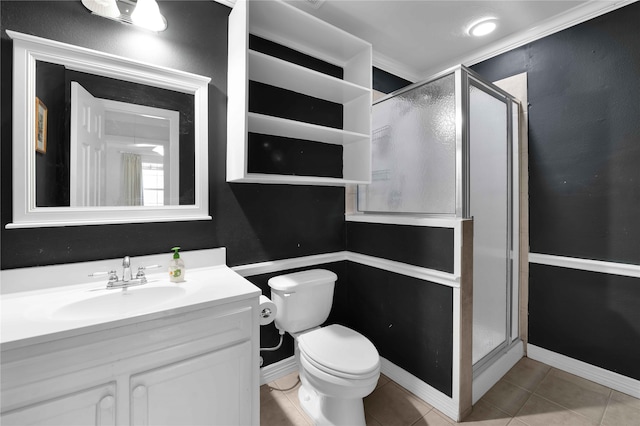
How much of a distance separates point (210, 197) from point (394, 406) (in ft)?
5.34

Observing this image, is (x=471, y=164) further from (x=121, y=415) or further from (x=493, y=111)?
(x=121, y=415)

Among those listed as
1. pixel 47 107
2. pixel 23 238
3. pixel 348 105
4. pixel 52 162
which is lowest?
pixel 23 238

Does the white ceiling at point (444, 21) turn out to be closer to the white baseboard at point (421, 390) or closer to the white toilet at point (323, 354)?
the white toilet at point (323, 354)

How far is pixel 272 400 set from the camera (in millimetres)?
1640

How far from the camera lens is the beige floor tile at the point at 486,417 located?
4.85ft

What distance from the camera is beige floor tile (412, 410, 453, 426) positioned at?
1472mm

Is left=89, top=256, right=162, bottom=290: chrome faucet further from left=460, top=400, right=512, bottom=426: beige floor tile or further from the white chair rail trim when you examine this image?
the white chair rail trim

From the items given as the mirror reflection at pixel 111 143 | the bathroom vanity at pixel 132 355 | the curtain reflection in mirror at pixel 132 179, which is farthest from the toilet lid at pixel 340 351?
the curtain reflection in mirror at pixel 132 179

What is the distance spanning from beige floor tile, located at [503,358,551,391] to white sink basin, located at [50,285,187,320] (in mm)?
2140

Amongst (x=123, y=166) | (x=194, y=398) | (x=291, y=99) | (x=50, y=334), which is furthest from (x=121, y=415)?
(x=291, y=99)

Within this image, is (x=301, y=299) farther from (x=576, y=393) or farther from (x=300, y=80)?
(x=576, y=393)

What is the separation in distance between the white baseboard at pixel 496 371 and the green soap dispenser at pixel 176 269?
177 centimetres

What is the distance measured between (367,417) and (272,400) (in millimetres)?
562

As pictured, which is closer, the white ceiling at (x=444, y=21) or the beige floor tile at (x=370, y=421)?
the beige floor tile at (x=370, y=421)
